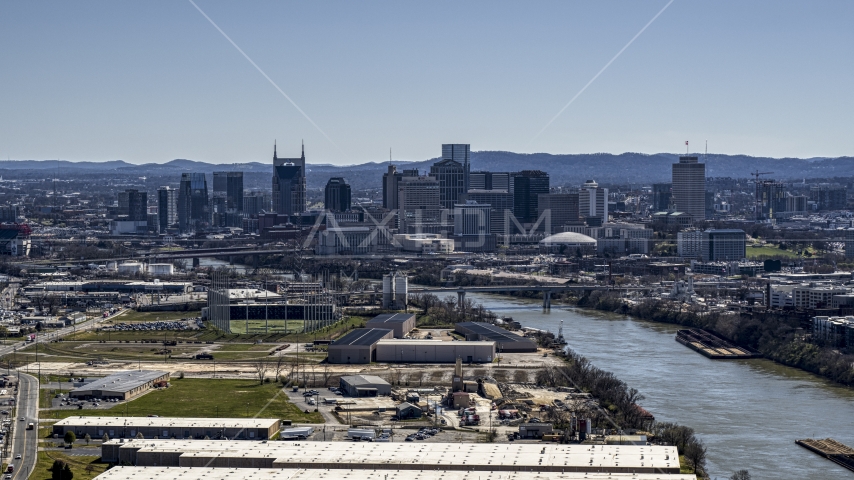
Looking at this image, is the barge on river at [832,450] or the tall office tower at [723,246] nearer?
the barge on river at [832,450]

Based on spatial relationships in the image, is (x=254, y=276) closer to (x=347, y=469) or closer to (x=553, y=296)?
(x=553, y=296)

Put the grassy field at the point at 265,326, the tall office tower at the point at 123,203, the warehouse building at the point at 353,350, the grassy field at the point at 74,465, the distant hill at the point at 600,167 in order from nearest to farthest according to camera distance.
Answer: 1. the grassy field at the point at 74,465
2. the warehouse building at the point at 353,350
3. the grassy field at the point at 265,326
4. the tall office tower at the point at 123,203
5. the distant hill at the point at 600,167

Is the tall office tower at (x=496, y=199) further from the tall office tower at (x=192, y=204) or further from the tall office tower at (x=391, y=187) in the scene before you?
the tall office tower at (x=192, y=204)

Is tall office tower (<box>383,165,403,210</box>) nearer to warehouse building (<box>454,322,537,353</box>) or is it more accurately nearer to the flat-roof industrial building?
warehouse building (<box>454,322,537,353</box>)

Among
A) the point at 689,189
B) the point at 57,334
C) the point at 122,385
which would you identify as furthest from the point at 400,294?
the point at 689,189

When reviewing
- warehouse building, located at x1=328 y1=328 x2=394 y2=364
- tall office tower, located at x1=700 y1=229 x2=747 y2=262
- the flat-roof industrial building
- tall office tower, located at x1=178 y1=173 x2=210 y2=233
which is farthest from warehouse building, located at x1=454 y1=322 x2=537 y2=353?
tall office tower, located at x1=178 y1=173 x2=210 y2=233

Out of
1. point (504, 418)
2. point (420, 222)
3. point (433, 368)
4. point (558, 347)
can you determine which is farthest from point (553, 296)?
point (420, 222)

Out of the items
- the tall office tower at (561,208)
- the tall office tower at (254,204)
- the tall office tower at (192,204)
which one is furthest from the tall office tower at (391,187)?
the tall office tower at (192,204)

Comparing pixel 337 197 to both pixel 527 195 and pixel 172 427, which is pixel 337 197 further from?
pixel 172 427
